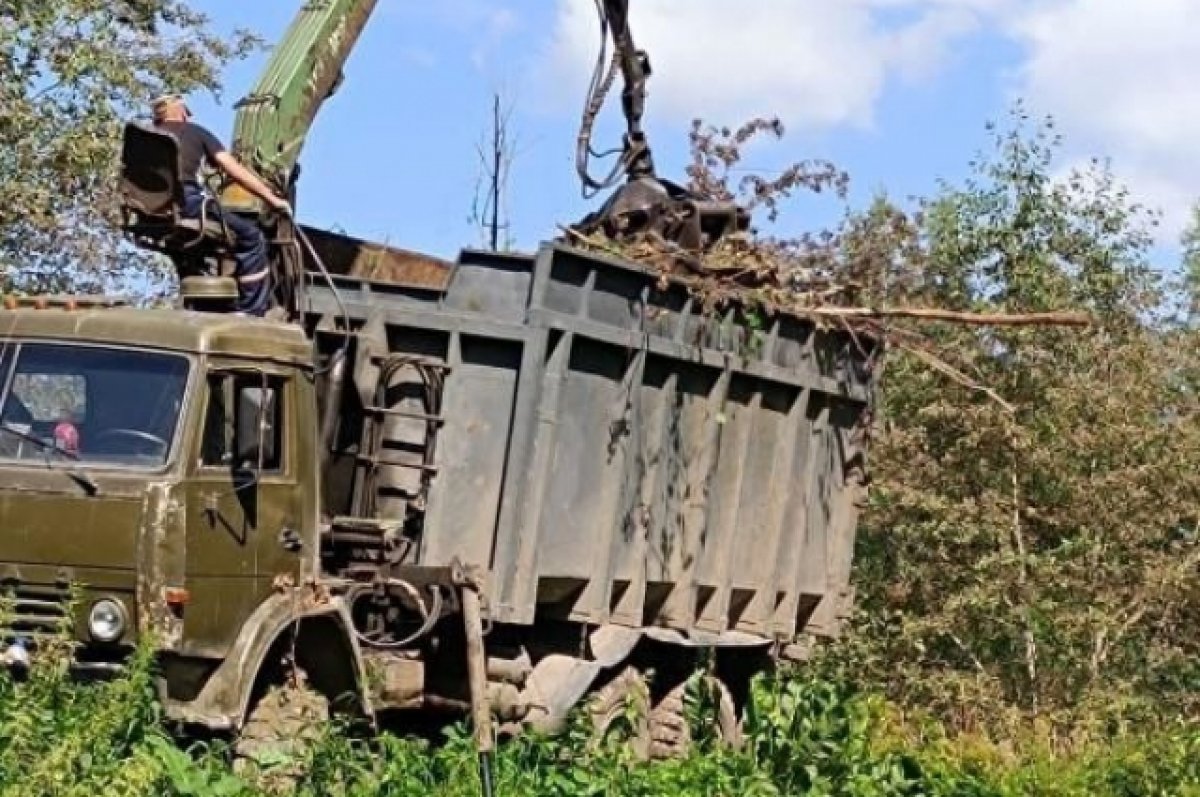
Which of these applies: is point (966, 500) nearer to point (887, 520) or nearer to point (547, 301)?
point (887, 520)

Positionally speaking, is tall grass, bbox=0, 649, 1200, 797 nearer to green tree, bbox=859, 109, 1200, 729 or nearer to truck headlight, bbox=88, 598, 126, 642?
truck headlight, bbox=88, 598, 126, 642

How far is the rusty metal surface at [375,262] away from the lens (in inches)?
457

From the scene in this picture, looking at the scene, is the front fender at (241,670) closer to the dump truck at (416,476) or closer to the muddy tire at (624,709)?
the dump truck at (416,476)

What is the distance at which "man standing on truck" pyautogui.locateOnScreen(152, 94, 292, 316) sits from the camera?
954 cm

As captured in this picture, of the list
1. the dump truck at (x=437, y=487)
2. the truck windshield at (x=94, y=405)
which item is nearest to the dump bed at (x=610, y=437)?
the dump truck at (x=437, y=487)

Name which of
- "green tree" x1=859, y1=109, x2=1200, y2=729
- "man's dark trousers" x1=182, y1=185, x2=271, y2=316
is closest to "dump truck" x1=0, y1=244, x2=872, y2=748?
"man's dark trousers" x1=182, y1=185, x2=271, y2=316

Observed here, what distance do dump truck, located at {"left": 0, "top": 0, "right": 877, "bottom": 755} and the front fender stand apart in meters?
0.01

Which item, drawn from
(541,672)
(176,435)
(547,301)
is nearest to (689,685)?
(541,672)

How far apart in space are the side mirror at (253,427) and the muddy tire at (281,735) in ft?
3.36

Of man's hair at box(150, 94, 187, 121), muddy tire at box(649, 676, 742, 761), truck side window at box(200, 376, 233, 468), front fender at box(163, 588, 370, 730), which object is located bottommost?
muddy tire at box(649, 676, 742, 761)

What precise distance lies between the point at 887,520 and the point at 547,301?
446 inches

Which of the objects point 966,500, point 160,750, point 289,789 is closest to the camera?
point 160,750

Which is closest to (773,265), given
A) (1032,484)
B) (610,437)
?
(610,437)

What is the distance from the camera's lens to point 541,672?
10.8 meters
